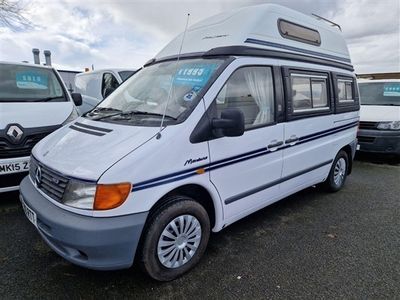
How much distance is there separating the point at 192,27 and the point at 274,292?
2.98 metres

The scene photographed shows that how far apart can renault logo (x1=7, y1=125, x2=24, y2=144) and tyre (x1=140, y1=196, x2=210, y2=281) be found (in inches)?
92.5

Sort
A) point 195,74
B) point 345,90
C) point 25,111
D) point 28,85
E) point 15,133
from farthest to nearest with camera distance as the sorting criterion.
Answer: point 345,90, point 28,85, point 25,111, point 15,133, point 195,74

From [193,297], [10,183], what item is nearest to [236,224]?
[193,297]

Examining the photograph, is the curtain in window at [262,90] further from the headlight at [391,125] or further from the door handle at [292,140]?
the headlight at [391,125]

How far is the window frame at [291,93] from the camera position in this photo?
3328 mm

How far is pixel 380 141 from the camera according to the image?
6.36 metres

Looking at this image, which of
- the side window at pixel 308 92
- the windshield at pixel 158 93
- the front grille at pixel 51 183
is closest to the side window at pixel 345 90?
the side window at pixel 308 92

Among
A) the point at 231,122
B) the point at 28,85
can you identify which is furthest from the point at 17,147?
the point at 231,122

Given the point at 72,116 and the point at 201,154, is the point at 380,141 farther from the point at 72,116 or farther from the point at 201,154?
the point at 72,116

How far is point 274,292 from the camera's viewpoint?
238 centimetres

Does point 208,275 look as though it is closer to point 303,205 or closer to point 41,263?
point 41,263

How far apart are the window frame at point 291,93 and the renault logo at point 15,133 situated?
317 centimetres

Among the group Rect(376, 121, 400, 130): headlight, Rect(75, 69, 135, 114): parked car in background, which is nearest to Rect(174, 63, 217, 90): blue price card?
Rect(75, 69, 135, 114): parked car in background

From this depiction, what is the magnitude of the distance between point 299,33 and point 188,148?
7.60 feet
